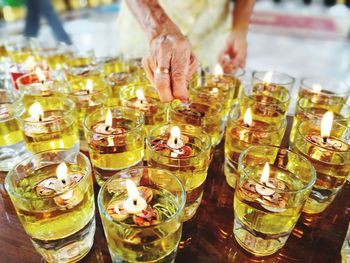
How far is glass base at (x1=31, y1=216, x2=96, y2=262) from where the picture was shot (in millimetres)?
621

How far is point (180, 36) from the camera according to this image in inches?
36.8

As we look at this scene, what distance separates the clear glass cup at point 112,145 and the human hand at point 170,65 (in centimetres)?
10

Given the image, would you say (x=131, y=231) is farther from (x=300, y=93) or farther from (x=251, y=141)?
(x=300, y=93)

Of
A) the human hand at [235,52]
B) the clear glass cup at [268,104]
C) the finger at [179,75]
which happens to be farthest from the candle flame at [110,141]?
the human hand at [235,52]

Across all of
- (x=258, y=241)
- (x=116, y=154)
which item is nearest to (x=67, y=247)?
(x=116, y=154)

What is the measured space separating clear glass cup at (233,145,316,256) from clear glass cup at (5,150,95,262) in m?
0.32

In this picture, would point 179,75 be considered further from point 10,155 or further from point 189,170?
point 10,155

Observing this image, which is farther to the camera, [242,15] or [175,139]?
[242,15]

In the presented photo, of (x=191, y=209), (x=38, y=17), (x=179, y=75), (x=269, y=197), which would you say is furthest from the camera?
(x=38, y=17)

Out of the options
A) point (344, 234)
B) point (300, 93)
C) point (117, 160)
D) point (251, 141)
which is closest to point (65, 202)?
point (117, 160)

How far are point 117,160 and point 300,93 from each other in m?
0.72

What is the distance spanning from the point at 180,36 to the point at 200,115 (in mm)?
240

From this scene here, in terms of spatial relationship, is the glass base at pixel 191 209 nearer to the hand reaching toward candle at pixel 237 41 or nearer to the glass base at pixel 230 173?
the glass base at pixel 230 173

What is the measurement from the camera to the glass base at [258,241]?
66cm
